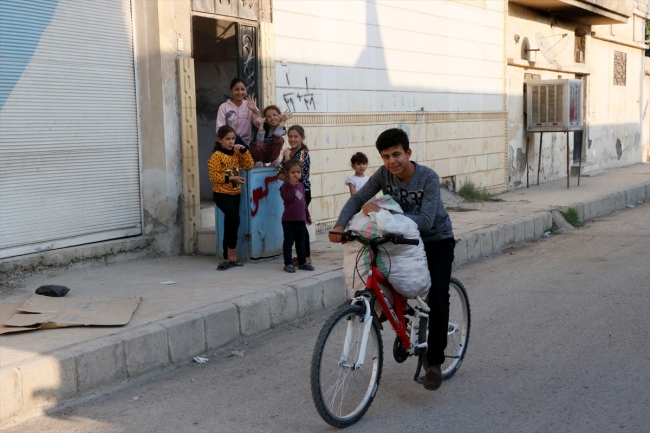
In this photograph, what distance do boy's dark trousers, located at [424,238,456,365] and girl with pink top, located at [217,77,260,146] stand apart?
429 cm

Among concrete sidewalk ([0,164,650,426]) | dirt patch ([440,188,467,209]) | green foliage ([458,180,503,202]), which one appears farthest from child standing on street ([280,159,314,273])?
green foliage ([458,180,503,202])

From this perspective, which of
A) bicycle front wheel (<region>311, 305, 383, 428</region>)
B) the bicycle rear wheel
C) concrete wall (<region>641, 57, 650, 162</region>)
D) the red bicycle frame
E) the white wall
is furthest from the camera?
concrete wall (<region>641, 57, 650, 162</region>)

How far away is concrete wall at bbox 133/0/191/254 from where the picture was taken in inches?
345

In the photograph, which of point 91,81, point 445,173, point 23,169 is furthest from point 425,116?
point 23,169

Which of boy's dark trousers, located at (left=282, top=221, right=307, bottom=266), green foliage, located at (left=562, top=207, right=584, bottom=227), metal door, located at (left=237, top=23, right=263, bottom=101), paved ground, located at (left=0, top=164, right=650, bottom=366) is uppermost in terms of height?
metal door, located at (left=237, top=23, right=263, bottom=101)

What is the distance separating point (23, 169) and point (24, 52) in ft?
3.67

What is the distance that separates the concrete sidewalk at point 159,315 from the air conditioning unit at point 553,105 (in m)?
7.05

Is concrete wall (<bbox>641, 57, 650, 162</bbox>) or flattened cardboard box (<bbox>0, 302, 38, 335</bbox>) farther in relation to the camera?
concrete wall (<bbox>641, 57, 650, 162</bbox>)

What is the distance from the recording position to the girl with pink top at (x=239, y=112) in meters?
8.87

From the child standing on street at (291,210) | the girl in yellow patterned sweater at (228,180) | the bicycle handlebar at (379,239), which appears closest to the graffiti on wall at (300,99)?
the girl in yellow patterned sweater at (228,180)

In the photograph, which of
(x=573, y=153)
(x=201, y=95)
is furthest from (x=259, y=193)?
(x=573, y=153)

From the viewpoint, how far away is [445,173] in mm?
14750

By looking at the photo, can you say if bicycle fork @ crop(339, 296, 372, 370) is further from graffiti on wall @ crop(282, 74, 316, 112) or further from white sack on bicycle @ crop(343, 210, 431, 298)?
graffiti on wall @ crop(282, 74, 316, 112)

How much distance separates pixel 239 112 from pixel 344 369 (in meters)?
5.16
